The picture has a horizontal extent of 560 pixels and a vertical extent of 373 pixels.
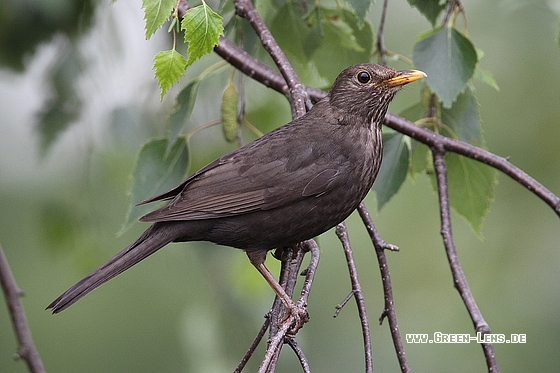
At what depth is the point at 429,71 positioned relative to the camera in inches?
144

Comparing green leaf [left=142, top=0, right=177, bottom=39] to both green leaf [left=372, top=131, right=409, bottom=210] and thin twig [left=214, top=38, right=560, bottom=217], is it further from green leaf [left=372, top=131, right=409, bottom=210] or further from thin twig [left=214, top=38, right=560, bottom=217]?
green leaf [left=372, top=131, right=409, bottom=210]

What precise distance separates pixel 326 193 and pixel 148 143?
1182 mm

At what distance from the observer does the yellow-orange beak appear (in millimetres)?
3566

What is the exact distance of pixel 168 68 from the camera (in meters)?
2.79

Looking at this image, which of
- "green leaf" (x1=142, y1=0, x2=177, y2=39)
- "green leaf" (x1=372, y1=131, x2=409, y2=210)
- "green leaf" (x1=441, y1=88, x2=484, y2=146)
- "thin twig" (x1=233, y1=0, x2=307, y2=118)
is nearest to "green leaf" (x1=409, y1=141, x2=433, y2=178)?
"green leaf" (x1=441, y1=88, x2=484, y2=146)

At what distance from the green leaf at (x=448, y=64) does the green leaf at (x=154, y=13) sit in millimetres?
1517

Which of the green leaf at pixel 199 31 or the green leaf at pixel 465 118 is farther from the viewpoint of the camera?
the green leaf at pixel 465 118

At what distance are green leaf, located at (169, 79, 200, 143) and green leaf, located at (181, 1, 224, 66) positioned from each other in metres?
1.13

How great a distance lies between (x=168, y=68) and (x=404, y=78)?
1.38m

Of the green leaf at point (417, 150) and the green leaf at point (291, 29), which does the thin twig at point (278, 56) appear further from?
the green leaf at point (417, 150)

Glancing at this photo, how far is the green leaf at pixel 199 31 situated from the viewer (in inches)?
106

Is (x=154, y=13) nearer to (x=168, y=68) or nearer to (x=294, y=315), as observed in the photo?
(x=168, y=68)

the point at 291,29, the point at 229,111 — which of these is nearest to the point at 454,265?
the point at 229,111

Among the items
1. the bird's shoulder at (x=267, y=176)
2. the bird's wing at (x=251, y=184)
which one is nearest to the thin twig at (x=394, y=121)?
the bird's shoulder at (x=267, y=176)
